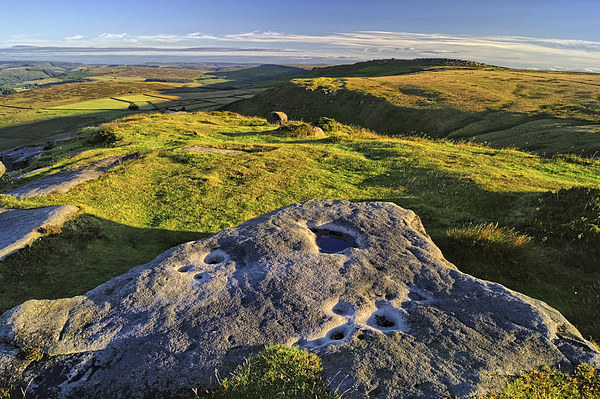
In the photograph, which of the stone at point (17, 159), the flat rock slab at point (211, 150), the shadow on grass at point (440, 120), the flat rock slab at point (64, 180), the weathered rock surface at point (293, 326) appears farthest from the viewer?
the shadow on grass at point (440, 120)

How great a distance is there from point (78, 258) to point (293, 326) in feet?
31.4

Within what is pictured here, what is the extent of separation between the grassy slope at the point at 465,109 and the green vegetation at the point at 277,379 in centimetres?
3480

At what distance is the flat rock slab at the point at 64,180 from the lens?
57.3 ft

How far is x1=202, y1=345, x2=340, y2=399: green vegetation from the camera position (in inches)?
229

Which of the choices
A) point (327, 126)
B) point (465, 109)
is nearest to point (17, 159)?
point (327, 126)

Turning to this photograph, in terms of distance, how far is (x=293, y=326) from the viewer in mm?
7301

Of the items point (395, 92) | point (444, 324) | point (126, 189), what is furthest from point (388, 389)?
point (395, 92)

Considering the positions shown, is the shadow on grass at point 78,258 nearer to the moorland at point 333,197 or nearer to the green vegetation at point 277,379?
the moorland at point 333,197

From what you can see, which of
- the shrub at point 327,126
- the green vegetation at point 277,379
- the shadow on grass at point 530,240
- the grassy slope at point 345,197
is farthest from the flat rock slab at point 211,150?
the green vegetation at point 277,379

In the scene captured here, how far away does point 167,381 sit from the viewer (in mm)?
6277

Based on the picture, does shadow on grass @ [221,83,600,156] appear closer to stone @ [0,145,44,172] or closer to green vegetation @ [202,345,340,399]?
green vegetation @ [202,345,340,399]

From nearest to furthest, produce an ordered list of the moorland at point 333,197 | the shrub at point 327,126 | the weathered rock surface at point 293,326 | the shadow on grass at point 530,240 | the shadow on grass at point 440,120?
the weathered rock surface at point 293,326
the shadow on grass at point 530,240
the moorland at point 333,197
the shadow on grass at point 440,120
the shrub at point 327,126

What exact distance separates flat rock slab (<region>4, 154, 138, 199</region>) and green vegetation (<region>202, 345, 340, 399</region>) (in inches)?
639

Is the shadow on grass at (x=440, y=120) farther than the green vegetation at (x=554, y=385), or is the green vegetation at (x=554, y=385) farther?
the shadow on grass at (x=440, y=120)
